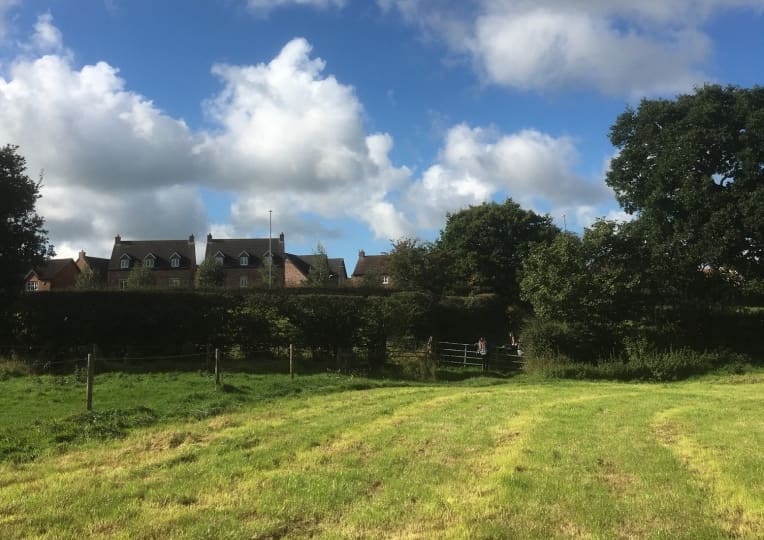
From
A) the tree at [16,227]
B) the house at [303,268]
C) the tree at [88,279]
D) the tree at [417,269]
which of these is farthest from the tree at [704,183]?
the tree at [88,279]

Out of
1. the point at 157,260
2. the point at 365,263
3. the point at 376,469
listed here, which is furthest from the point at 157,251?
the point at 376,469

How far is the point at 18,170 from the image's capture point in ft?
78.1

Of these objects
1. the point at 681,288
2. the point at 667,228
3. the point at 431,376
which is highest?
the point at 667,228

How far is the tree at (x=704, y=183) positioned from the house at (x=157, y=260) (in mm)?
57094

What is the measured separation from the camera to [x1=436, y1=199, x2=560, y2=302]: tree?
46688mm

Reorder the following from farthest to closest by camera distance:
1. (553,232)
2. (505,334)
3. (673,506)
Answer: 1. (553,232)
2. (505,334)
3. (673,506)

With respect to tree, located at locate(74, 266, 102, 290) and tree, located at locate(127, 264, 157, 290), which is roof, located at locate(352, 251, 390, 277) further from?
tree, located at locate(74, 266, 102, 290)

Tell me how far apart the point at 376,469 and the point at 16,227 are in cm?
2116

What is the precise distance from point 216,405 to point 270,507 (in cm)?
820

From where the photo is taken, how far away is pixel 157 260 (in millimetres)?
77500

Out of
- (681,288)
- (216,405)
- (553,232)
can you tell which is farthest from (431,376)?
(553,232)

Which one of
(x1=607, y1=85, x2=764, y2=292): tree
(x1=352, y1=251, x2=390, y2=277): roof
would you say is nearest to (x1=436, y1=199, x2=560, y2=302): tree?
(x1=607, y1=85, x2=764, y2=292): tree

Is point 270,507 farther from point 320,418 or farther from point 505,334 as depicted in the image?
point 505,334

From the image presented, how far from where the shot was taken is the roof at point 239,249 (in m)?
78.2
